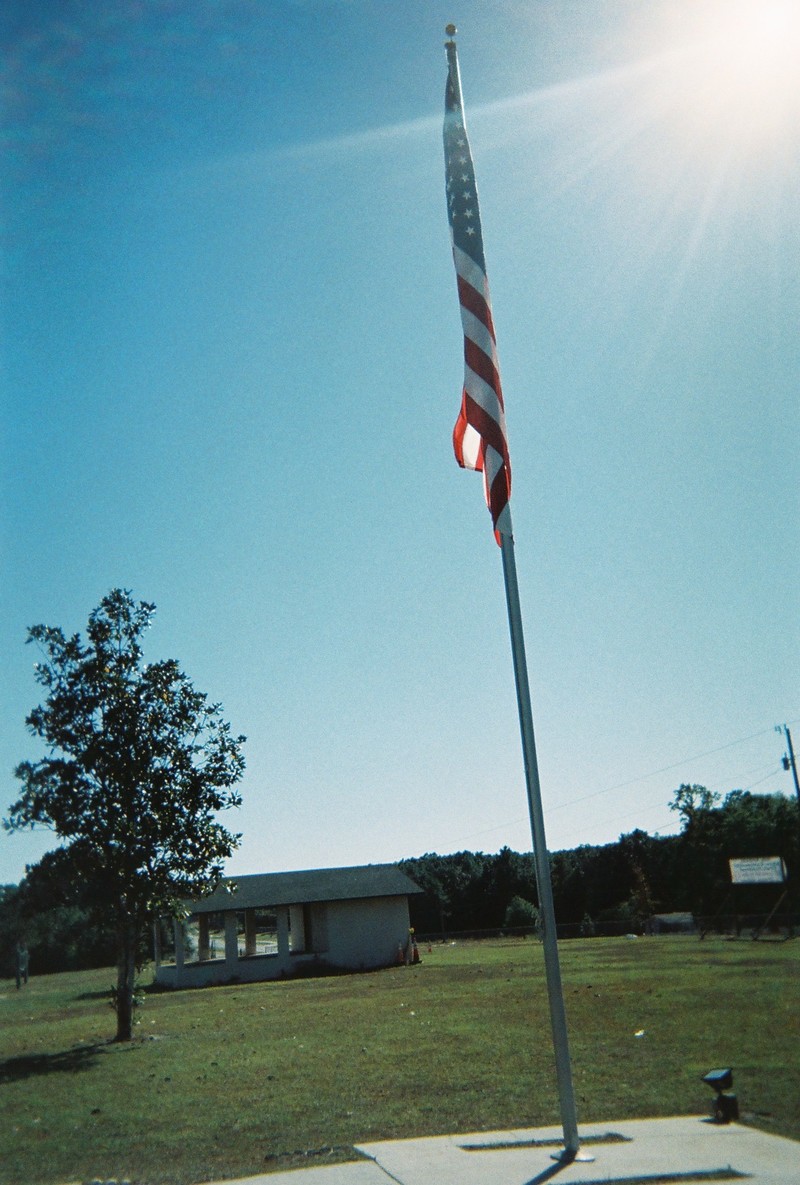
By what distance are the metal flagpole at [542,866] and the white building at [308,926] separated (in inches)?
1323

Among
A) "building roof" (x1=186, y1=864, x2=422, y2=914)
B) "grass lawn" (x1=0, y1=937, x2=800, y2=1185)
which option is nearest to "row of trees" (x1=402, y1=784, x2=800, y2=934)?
"building roof" (x1=186, y1=864, x2=422, y2=914)

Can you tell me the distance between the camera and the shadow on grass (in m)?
15.1

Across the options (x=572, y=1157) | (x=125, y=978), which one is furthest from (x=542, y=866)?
(x=125, y=978)

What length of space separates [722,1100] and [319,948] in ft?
117

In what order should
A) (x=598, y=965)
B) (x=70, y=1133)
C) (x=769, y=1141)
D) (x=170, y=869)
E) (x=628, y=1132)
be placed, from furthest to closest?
1. (x=598, y=965)
2. (x=170, y=869)
3. (x=70, y=1133)
4. (x=628, y=1132)
5. (x=769, y=1141)

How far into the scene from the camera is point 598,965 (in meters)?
30.5

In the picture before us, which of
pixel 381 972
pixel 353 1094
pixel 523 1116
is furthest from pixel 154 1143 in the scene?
pixel 381 972

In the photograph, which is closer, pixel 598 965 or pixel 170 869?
pixel 170 869

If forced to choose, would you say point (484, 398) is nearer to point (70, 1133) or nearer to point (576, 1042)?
point (70, 1133)

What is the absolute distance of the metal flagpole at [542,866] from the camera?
23.9 ft

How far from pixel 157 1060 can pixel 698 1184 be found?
37.9ft

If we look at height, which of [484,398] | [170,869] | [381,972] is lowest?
[381,972]

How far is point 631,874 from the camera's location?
7475 centimetres

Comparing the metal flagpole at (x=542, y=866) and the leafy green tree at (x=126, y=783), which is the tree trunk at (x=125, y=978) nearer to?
the leafy green tree at (x=126, y=783)
